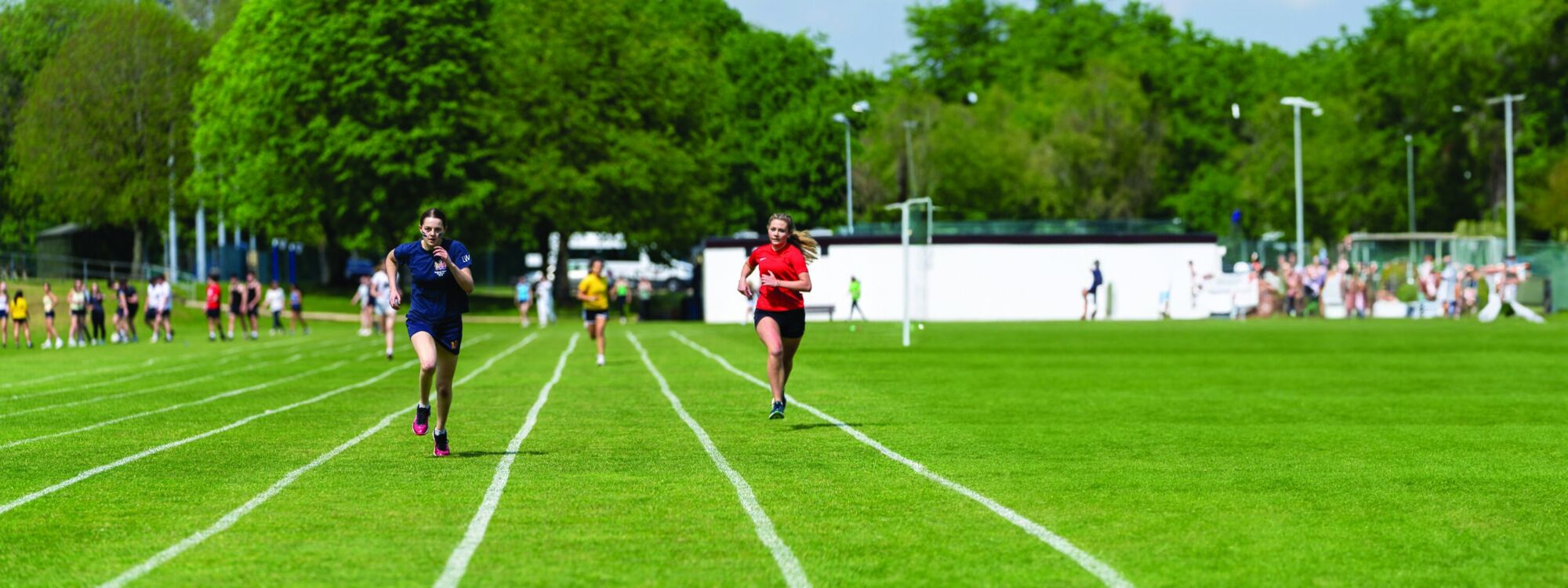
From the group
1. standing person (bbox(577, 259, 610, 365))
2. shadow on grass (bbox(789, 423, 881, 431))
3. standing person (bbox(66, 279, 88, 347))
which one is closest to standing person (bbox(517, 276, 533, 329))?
standing person (bbox(66, 279, 88, 347))

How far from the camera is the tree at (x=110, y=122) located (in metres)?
67.1

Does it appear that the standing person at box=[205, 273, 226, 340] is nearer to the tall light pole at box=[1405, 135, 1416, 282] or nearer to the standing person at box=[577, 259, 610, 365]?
the standing person at box=[577, 259, 610, 365]

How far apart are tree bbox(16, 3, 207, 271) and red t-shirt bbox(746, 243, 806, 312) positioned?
57429 mm

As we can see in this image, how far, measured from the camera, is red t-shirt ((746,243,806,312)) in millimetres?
15336

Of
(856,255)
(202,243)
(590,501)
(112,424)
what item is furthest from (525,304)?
(590,501)

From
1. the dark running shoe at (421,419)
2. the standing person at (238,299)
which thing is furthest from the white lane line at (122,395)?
the standing person at (238,299)

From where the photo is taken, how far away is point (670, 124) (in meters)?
69.4

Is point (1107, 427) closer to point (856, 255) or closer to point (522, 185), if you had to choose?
point (856, 255)

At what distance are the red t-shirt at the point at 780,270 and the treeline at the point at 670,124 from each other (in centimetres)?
4643

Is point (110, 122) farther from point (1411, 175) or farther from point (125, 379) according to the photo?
point (1411, 175)

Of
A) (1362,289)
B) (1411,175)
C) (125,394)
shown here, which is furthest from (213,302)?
(1411,175)

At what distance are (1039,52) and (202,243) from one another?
45.6 meters

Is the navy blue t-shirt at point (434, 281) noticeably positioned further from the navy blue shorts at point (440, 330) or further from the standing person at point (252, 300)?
the standing person at point (252, 300)

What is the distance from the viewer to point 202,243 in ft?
234
